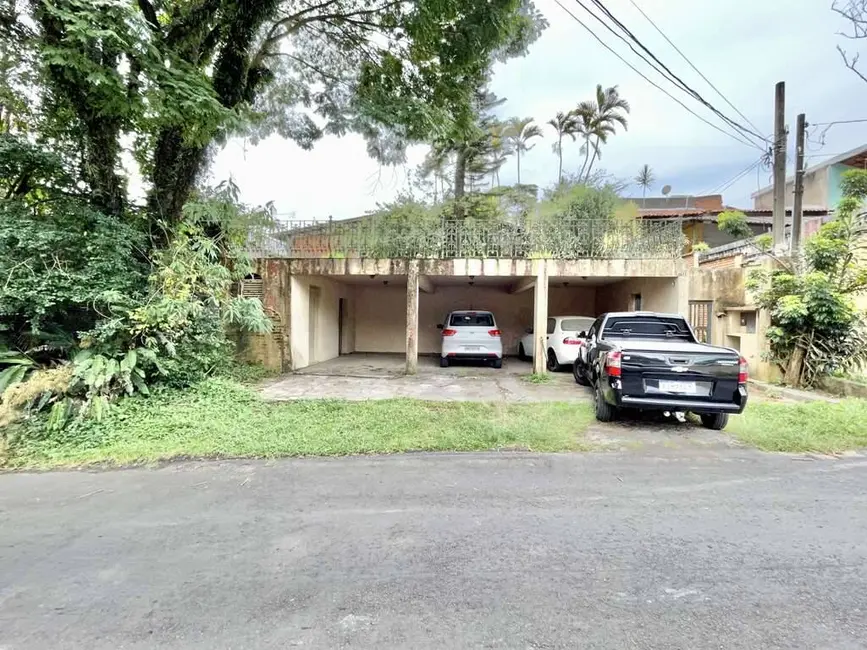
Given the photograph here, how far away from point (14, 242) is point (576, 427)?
25.5 ft

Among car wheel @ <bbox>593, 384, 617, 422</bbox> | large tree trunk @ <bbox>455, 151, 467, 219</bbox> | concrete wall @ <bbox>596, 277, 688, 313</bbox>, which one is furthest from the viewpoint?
large tree trunk @ <bbox>455, 151, 467, 219</bbox>

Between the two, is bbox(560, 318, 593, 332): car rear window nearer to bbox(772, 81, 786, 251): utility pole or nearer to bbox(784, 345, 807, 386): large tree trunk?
bbox(784, 345, 807, 386): large tree trunk

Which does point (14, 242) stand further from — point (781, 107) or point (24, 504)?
point (781, 107)

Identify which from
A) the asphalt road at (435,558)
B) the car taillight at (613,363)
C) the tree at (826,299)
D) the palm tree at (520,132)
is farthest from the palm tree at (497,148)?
the asphalt road at (435,558)

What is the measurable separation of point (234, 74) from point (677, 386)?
849 centimetres

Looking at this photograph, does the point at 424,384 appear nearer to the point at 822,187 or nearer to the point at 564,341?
the point at 564,341

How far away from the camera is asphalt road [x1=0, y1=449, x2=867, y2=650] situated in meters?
2.11

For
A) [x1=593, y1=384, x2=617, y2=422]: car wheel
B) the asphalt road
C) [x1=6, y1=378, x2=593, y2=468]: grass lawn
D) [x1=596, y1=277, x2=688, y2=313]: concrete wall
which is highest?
[x1=596, y1=277, x2=688, y2=313]: concrete wall

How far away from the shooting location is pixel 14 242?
570 cm

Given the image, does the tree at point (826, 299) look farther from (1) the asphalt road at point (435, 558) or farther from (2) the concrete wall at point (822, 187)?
(2) the concrete wall at point (822, 187)

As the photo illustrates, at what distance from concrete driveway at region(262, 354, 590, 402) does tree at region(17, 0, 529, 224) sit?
3.86 m

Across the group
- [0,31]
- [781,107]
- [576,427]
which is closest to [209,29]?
[0,31]

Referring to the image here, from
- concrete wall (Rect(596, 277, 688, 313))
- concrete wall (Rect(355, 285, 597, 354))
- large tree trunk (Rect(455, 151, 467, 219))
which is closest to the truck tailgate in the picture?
concrete wall (Rect(596, 277, 688, 313))

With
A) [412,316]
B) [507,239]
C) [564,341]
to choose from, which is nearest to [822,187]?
[564,341]
